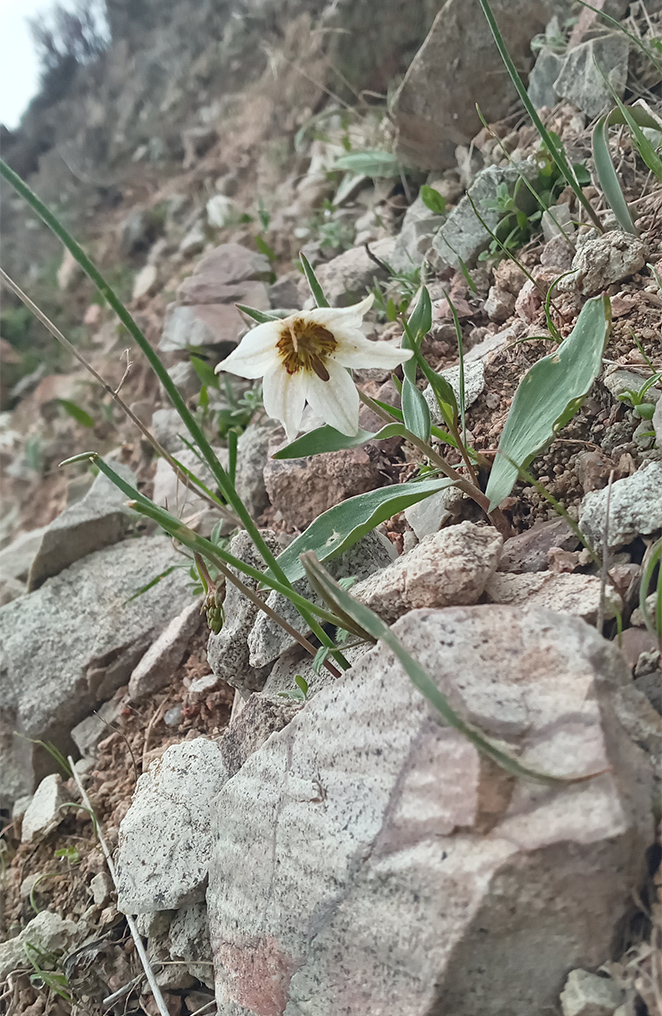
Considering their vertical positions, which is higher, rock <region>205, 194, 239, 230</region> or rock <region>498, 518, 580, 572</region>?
rock <region>205, 194, 239, 230</region>

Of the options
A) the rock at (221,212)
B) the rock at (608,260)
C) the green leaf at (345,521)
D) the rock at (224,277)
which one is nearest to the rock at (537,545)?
the green leaf at (345,521)

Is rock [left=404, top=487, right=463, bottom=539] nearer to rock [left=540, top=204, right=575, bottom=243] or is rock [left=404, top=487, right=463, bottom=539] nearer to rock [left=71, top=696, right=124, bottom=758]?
rock [left=540, top=204, right=575, bottom=243]

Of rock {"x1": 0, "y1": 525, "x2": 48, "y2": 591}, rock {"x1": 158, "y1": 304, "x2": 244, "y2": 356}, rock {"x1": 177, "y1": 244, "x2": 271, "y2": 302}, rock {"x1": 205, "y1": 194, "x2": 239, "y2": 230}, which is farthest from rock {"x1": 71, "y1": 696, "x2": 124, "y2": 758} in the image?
rock {"x1": 205, "y1": 194, "x2": 239, "y2": 230}

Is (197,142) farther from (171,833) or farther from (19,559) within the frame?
(171,833)

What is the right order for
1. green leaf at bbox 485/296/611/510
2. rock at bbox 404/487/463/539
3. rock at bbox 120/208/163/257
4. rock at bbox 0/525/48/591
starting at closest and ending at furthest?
1. green leaf at bbox 485/296/611/510
2. rock at bbox 404/487/463/539
3. rock at bbox 0/525/48/591
4. rock at bbox 120/208/163/257

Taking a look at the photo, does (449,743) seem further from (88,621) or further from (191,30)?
(191,30)

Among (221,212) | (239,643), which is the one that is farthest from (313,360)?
(221,212)
